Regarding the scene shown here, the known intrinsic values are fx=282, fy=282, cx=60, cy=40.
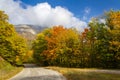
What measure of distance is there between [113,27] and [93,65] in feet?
56.6

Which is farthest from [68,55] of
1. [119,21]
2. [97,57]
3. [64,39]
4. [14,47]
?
[119,21]

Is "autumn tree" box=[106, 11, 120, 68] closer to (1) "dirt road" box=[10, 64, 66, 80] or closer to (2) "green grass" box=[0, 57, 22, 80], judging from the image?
(1) "dirt road" box=[10, 64, 66, 80]

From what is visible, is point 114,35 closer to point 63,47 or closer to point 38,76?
point 63,47

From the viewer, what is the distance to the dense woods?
8169cm

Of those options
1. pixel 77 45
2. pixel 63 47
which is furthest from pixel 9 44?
pixel 77 45

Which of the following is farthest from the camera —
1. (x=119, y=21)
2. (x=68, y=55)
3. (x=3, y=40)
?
(x=68, y=55)

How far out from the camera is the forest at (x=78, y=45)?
8094cm

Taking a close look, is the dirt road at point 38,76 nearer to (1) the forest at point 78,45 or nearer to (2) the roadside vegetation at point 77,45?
A: (2) the roadside vegetation at point 77,45

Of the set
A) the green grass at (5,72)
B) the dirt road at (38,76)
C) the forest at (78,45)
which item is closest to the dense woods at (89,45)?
the forest at (78,45)

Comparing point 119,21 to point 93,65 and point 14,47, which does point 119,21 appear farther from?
point 14,47

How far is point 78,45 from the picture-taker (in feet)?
316

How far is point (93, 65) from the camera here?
307 ft

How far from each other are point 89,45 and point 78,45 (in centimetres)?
396

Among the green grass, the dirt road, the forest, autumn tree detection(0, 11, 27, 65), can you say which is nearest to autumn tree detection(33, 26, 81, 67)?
the forest
